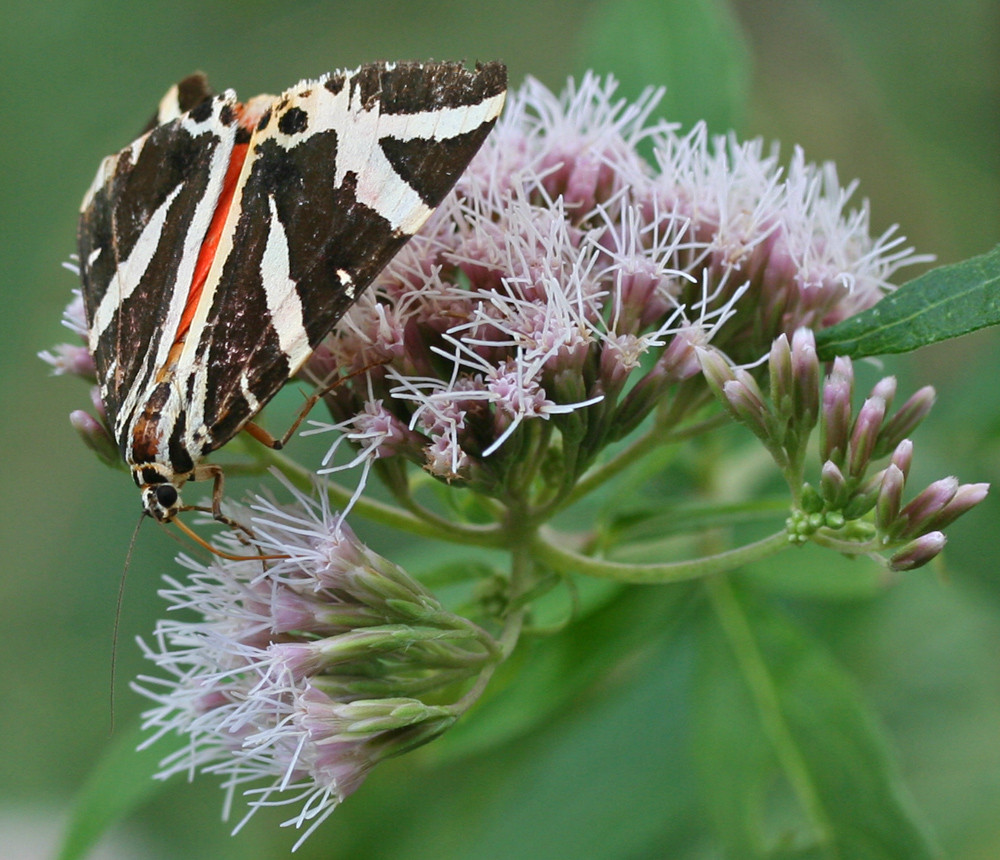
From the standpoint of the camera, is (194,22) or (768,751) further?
(194,22)

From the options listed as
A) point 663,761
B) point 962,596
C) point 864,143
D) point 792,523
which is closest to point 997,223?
point 864,143

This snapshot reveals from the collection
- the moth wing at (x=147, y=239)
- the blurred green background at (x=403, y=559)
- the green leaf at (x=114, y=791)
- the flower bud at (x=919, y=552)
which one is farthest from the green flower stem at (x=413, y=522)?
the blurred green background at (x=403, y=559)

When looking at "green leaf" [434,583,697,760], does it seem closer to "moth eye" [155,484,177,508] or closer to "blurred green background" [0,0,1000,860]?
"blurred green background" [0,0,1000,860]

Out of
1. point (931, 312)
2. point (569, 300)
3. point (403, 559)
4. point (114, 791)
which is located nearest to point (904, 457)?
point (931, 312)

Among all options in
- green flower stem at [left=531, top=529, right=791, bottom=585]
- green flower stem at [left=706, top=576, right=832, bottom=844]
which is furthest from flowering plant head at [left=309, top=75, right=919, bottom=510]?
green flower stem at [left=706, top=576, right=832, bottom=844]

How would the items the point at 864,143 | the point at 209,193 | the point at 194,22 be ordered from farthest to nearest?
the point at 194,22 < the point at 864,143 < the point at 209,193

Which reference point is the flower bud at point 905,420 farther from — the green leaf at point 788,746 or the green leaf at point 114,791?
the green leaf at point 114,791

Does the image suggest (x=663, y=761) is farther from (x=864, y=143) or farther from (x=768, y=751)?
(x=864, y=143)
